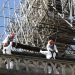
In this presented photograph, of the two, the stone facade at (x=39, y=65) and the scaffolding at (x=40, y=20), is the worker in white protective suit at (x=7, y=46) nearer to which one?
the stone facade at (x=39, y=65)

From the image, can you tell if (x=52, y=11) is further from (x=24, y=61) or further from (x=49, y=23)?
(x=24, y=61)

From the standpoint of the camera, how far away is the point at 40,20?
3077cm

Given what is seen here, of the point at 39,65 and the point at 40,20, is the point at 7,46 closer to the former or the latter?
the point at 39,65

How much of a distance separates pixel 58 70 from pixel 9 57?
192cm

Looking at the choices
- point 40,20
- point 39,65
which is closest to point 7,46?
point 39,65

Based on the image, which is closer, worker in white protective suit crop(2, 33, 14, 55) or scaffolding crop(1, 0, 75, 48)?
worker in white protective suit crop(2, 33, 14, 55)

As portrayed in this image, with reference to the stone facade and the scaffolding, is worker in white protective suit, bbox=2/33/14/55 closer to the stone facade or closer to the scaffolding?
the stone facade

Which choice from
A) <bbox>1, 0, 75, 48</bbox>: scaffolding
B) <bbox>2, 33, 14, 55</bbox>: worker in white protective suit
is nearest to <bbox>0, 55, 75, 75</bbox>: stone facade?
<bbox>2, 33, 14, 55</bbox>: worker in white protective suit

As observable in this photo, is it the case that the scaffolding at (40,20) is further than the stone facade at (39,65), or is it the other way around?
the scaffolding at (40,20)

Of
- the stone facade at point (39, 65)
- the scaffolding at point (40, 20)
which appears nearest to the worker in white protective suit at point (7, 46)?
the stone facade at point (39, 65)

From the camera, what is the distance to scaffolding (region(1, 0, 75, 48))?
30.1 meters

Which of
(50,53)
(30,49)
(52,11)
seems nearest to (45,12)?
(52,11)

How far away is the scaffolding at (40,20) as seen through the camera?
30.1 meters

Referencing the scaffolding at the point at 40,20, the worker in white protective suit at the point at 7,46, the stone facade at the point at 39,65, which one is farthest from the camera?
the scaffolding at the point at 40,20
